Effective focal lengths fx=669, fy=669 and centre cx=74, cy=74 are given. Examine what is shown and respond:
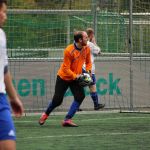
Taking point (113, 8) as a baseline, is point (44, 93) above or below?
below

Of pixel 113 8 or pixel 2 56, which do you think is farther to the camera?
pixel 113 8

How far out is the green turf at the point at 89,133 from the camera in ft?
31.9

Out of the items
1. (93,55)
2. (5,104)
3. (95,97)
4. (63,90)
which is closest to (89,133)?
(63,90)

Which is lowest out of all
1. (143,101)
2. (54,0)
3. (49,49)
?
(143,101)

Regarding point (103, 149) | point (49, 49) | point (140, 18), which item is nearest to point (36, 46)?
point (49, 49)

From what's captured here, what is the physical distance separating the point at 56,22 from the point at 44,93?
72.5 inches

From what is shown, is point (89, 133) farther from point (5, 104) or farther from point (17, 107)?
point (5, 104)

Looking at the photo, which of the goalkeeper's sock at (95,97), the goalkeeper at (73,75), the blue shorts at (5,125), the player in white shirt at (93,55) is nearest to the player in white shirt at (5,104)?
the blue shorts at (5,125)

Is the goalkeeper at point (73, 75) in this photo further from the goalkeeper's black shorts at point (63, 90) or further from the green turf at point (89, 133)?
the green turf at point (89, 133)

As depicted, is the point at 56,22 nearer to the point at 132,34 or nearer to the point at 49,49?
the point at 49,49

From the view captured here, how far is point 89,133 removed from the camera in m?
11.2

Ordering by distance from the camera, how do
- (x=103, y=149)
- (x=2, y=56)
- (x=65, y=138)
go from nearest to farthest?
(x=2, y=56) < (x=103, y=149) < (x=65, y=138)

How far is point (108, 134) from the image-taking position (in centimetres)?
1104

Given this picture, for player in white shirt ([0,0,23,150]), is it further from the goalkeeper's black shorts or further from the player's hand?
the goalkeeper's black shorts
